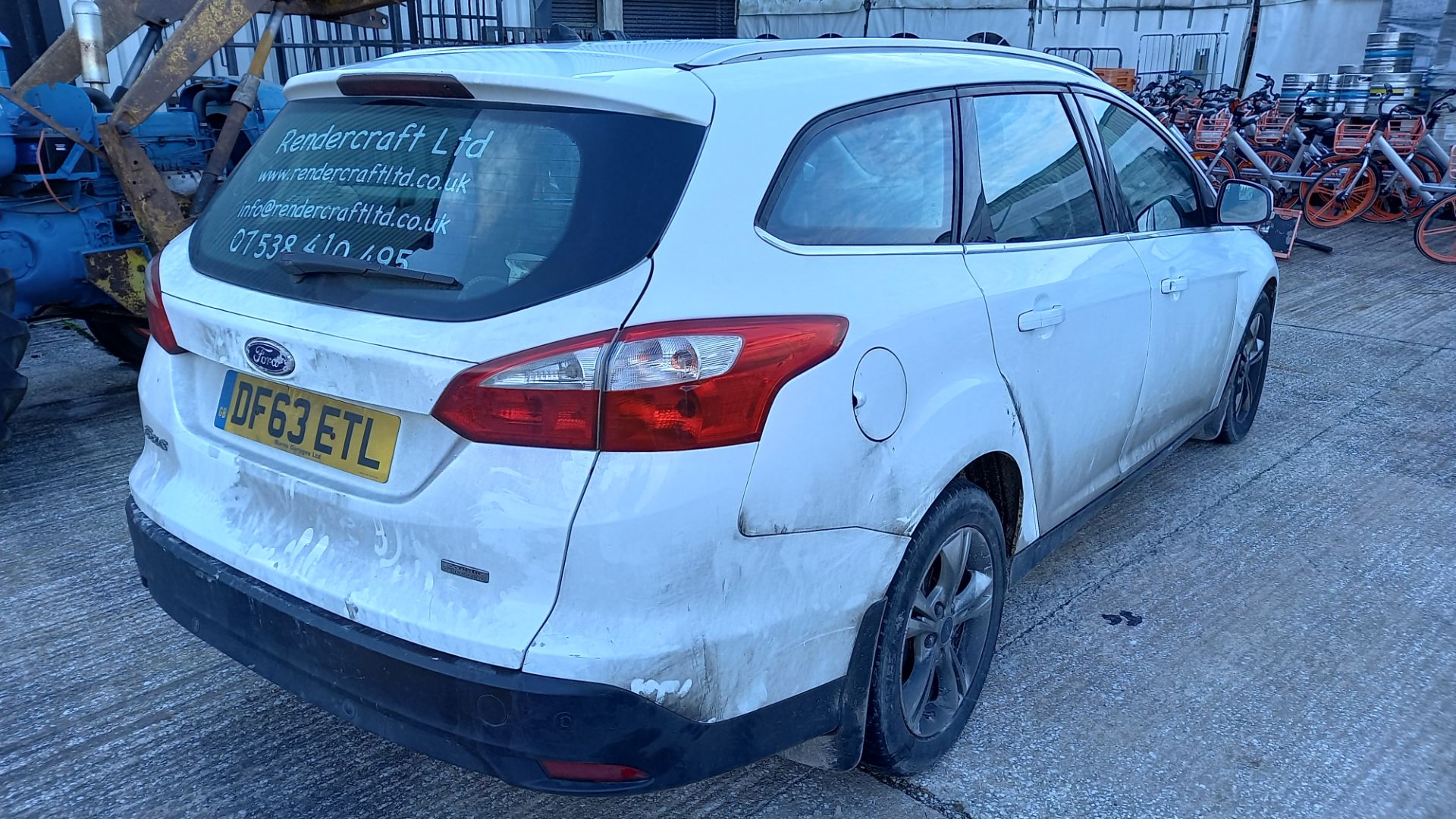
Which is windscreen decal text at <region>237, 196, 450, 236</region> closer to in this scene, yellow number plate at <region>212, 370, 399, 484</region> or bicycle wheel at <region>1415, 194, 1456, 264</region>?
yellow number plate at <region>212, 370, 399, 484</region>

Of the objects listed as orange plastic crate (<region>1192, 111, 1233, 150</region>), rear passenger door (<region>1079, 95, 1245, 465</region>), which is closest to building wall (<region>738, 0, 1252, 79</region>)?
orange plastic crate (<region>1192, 111, 1233, 150</region>)

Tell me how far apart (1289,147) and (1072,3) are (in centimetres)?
795

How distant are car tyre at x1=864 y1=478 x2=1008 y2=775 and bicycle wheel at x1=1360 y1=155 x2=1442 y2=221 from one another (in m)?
9.64

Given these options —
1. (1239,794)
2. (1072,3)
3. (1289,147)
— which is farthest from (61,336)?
(1072,3)

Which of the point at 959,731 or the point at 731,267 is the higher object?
the point at 731,267

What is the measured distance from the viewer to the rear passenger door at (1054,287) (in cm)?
271

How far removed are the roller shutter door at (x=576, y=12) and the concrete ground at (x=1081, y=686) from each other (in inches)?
485

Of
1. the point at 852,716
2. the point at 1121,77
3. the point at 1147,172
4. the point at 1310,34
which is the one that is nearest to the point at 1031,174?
the point at 1147,172

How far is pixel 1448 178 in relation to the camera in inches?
387

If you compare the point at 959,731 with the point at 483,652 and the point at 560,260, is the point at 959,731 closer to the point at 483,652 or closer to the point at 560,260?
the point at 483,652

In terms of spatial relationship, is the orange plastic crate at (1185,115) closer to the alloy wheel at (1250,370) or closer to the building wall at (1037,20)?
the building wall at (1037,20)

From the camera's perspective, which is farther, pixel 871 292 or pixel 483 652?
pixel 871 292

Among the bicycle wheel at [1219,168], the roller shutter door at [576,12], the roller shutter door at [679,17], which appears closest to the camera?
the bicycle wheel at [1219,168]

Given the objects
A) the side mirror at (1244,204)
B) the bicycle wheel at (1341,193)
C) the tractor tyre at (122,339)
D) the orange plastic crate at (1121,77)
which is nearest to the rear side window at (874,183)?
the side mirror at (1244,204)
